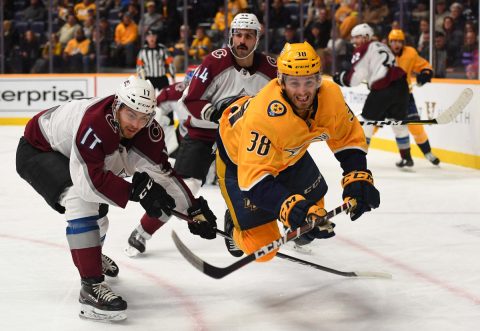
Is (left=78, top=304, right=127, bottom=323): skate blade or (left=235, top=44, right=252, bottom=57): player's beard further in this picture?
(left=235, top=44, right=252, bottom=57): player's beard

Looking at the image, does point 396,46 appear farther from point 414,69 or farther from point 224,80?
point 224,80

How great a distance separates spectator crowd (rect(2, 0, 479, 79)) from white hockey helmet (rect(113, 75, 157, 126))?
607cm

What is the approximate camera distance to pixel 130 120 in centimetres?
302

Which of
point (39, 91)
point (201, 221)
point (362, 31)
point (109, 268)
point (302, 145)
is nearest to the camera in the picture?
point (302, 145)

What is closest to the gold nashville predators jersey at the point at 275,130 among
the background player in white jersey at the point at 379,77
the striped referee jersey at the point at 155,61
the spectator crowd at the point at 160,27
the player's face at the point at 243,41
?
the player's face at the point at 243,41

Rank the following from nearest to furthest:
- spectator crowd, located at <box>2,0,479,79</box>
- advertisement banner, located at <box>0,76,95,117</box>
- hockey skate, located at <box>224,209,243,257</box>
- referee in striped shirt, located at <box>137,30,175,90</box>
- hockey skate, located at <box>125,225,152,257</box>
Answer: hockey skate, located at <box>224,209,243,257</box>, hockey skate, located at <box>125,225,152,257</box>, spectator crowd, located at <box>2,0,479,79</box>, referee in striped shirt, located at <box>137,30,175,90</box>, advertisement banner, located at <box>0,76,95,117</box>

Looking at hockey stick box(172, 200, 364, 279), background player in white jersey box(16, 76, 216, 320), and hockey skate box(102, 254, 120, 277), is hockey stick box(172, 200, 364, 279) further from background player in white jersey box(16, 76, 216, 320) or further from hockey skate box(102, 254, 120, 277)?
hockey skate box(102, 254, 120, 277)

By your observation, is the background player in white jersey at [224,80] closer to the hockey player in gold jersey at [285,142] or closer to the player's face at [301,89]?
the hockey player in gold jersey at [285,142]

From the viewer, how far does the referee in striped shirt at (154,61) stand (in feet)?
32.3

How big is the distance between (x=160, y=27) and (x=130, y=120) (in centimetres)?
776

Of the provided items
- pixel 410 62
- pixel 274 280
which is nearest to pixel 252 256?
pixel 274 280

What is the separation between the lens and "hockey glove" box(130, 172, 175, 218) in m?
3.01

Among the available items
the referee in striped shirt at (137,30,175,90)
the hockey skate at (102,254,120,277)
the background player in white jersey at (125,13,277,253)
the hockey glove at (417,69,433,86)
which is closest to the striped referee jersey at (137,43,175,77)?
the referee in striped shirt at (137,30,175,90)

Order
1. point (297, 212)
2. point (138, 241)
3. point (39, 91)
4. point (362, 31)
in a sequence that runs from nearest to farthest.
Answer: point (297, 212), point (138, 241), point (362, 31), point (39, 91)
